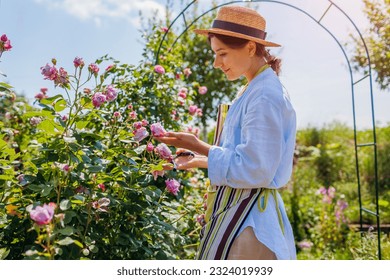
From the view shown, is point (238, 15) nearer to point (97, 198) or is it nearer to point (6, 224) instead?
point (97, 198)

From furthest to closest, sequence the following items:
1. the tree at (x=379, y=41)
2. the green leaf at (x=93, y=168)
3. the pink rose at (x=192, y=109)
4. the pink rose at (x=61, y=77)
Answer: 1. the tree at (x=379, y=41)
2. the pink rose at (x=192, y=109)
3. the pink rose at (x=61, y=77)
4. the green leaf at (x=93, y=168)

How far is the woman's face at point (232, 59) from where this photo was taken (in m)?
1.80

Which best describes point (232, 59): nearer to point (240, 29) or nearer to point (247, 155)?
point (240, 29)

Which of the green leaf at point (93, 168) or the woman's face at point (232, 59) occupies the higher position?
the woman's face at point (232, 59)

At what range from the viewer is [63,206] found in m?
1.68

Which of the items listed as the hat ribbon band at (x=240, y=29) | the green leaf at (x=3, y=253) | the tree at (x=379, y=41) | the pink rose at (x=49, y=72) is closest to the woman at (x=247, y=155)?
the hat ribbon band at (x=240, y=29)

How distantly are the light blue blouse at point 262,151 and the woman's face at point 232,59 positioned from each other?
0.21 feet

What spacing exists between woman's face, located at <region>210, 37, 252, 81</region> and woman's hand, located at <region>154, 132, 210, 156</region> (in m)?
0.25

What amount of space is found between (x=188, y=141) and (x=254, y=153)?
0.76ft

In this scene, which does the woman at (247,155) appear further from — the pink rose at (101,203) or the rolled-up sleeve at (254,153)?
the pink rose at (101,203)

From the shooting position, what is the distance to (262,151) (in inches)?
64.3

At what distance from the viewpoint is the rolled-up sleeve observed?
1.63 meters

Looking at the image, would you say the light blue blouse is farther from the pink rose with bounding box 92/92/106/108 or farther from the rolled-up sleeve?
the pink rose with bounding box 92/92/106/108
